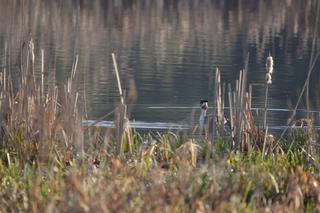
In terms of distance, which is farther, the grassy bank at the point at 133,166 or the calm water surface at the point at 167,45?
the calm water surface at the point at 167,45

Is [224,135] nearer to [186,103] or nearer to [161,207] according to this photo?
[161,207]

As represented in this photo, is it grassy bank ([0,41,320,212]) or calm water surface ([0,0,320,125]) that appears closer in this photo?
grassy bank ([0,41,320,212])

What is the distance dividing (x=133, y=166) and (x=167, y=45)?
13.9 meters

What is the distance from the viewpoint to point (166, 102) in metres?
12.3

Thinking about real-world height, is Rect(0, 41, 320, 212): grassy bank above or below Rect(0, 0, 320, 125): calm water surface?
above

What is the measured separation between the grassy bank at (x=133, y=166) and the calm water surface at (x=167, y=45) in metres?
0.52

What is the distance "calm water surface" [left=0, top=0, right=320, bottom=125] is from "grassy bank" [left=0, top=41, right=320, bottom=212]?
0.52m

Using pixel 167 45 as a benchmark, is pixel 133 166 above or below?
above

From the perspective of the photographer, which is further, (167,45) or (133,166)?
(167,45)

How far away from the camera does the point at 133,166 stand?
5.85 metres

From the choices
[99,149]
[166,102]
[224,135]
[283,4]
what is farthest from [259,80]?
[283,4]

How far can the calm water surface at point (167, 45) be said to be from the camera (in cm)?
1194

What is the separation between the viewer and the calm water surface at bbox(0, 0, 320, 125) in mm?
11938

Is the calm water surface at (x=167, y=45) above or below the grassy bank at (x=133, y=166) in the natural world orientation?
below
